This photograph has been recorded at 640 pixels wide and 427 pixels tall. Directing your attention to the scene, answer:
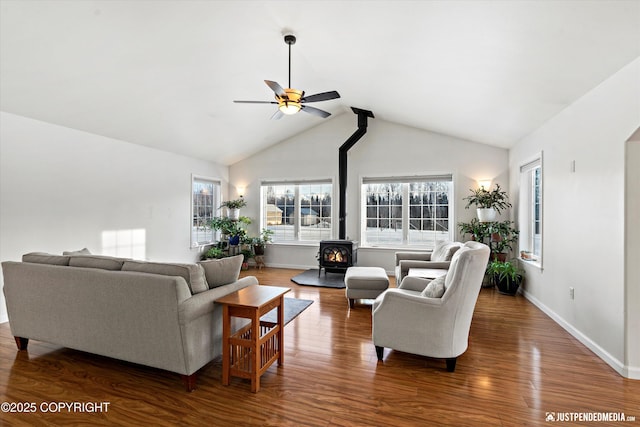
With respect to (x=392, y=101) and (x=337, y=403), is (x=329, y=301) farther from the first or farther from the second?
(x=392, y=101)

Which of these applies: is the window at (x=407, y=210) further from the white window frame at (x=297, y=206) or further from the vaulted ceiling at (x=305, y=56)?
the vaulted ceiling at (x=305, y=56)

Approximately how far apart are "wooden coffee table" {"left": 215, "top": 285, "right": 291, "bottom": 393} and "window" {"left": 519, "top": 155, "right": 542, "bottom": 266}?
4.00 meters

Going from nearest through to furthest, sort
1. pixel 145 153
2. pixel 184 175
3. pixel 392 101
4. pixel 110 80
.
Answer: pixel 110 80 < pixel 392 101 < pixel 145 153 < pixel 184 175

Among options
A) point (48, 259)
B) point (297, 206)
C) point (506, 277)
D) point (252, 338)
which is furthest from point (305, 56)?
point (506, 277)

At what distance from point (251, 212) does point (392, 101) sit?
4.14 metres

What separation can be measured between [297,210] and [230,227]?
1573 millimetres

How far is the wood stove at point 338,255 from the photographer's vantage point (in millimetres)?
5992

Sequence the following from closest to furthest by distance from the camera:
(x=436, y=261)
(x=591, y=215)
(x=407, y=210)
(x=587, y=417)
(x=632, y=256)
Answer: (x=587, y=417) < (x=632, y=256) < (x=591, y=215) < (x=436, y=261) < (x=407, y=210)

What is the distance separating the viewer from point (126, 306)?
2.34m

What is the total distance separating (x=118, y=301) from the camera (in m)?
2.36

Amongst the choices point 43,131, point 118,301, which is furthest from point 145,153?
point 118,301

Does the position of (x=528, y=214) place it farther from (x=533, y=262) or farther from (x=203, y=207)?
(x=203, y=207)

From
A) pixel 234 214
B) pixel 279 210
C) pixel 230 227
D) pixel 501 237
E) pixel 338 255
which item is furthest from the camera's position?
pixel 279 210

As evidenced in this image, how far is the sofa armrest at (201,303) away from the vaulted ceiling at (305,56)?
250 cm
